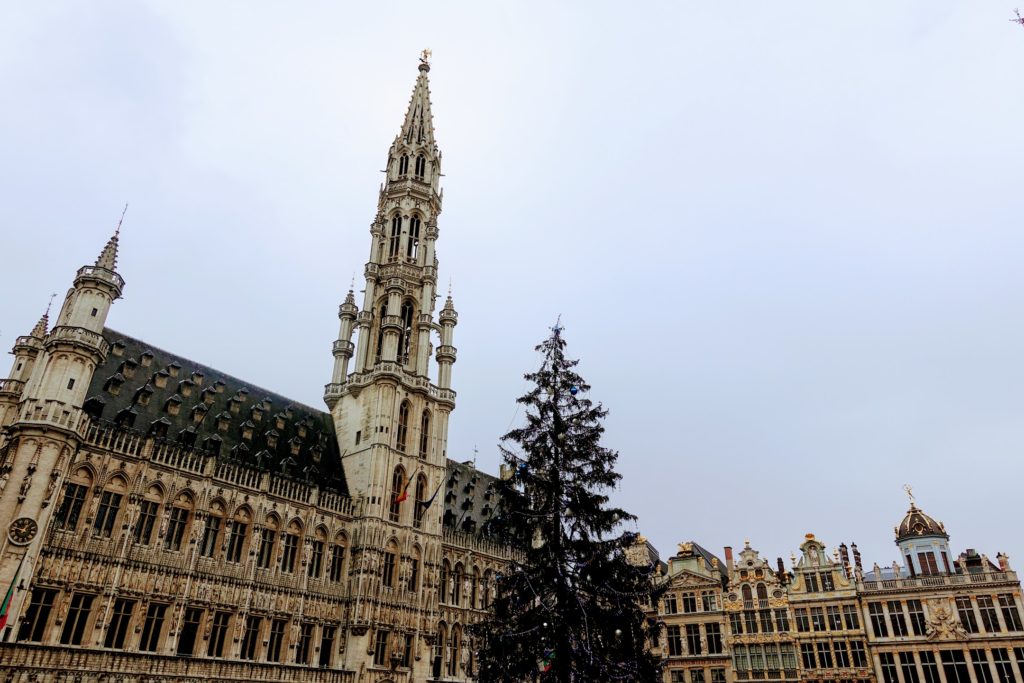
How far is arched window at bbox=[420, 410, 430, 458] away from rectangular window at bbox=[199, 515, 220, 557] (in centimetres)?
1673

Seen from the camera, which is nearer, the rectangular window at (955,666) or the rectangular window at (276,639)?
the rectangular window at (276,639)

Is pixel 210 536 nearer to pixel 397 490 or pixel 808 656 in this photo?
pixel 397 490

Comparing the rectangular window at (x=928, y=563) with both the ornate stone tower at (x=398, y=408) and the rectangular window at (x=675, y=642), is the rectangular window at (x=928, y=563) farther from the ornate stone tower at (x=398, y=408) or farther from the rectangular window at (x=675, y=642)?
the ornate stone tower at (x=398, y=408)

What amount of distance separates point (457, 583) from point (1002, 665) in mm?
38845

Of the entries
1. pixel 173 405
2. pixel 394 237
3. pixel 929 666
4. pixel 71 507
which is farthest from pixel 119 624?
pixel 929 666

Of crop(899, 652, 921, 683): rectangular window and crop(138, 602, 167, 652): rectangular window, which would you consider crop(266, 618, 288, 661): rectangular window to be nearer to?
crop(138, 602, 167, 652): rectangular window

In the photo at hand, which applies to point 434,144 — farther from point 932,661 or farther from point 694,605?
point 932,661

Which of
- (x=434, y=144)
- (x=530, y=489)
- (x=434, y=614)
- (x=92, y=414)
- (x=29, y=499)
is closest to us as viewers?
(x=530, y=489)

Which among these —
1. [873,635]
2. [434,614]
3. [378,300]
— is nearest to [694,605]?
[873,635]

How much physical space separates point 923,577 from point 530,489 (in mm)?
41628

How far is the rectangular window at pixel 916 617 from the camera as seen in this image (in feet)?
159

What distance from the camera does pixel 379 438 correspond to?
48.5 metres

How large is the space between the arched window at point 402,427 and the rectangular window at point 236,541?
12933mm

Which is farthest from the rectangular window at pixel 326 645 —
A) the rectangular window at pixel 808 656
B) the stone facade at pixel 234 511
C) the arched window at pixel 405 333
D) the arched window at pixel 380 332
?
the rectangular window at pixel 808 656
